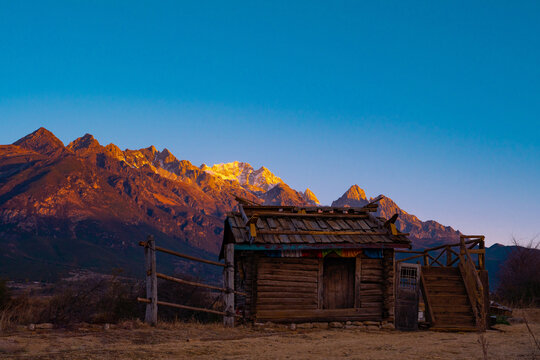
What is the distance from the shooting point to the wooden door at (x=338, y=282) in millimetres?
15430

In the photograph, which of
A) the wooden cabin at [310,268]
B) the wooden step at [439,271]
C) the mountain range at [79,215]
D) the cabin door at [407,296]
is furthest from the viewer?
the mountain range at [79,215]

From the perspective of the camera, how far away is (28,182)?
458 ft

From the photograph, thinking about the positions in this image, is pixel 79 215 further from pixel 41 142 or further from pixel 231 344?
pixel 231 344

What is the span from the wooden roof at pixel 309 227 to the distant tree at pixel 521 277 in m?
14.5

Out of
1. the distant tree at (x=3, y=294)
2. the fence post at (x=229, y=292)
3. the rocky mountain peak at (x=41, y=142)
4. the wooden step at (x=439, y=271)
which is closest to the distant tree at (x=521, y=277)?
the wooden step at (x=439, y=271)

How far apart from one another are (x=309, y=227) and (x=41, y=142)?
619ft

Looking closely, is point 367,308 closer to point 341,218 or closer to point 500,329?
point 341,218

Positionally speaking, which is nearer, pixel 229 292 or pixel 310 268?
pixel 229 292

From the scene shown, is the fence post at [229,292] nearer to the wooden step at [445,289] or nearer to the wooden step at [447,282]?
the wooden step at [445,289]

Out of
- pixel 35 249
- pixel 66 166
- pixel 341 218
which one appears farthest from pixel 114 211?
pixel 341 218

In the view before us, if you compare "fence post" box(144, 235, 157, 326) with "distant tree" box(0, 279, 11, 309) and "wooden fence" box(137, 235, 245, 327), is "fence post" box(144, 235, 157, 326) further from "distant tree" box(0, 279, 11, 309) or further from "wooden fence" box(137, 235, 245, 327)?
"distant tree" box(0, 279, 11, 309)

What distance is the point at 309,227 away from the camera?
1590cm

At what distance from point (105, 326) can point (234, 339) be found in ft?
10.2

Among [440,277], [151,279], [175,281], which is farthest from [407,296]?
[151,279]
